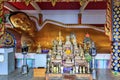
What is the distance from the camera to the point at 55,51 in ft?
18.2

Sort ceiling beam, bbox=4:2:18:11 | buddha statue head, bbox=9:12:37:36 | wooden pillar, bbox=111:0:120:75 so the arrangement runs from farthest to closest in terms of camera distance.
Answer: buddha statue head, bbox=9:12:37:36 → ceiling beam, bbox=4:2:18:11 → wooden pillar, bbox=111:0:120:75

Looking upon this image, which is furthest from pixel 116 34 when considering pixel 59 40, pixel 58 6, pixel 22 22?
pixel 22 22

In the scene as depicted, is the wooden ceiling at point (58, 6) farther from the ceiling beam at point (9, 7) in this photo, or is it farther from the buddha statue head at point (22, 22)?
the buddha statue head at point (22, 22)

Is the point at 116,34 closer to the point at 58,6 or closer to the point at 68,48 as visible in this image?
the point at 68,48

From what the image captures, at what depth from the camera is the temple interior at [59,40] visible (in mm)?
5375

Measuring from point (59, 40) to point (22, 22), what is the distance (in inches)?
89.8

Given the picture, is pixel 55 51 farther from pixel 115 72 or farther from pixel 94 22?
pixel 94 22

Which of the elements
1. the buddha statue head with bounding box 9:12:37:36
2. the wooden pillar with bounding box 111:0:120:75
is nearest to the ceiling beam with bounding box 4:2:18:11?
the buddha statue head with bounding box 9:12:37:36

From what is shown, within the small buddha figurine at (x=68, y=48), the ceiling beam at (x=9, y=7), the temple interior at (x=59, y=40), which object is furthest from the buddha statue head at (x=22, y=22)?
the small buddha figurine at (x=68, y=48)

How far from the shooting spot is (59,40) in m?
5.75

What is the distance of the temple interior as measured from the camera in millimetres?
5375

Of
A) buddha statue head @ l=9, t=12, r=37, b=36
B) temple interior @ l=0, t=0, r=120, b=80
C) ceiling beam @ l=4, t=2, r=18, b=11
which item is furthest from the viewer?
buddha statue head @ l=9, t=12, r=37, b=36

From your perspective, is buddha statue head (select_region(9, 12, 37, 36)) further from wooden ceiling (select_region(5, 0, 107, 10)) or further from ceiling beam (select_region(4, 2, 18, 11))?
wooden ceiling (select_region(5, 0, 107, 10))

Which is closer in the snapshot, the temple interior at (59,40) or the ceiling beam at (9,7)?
the temple interior at (59,40)
